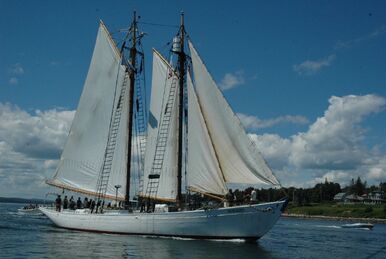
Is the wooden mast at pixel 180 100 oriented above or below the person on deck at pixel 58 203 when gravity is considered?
above

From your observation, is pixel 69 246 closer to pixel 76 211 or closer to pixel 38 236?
pixel 38 236

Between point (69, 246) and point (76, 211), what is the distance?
15.1 m

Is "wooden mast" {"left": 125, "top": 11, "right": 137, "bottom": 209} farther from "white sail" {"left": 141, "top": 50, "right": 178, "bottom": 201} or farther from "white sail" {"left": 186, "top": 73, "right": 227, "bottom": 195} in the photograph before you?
"white sail" {"left": 186, "top": 73, "right": 227, "bottom": 195}

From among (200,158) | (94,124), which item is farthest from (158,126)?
(94,124)

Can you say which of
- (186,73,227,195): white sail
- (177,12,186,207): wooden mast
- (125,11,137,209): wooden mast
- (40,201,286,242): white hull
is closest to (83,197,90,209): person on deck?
(125,11,137,209): wooden mast

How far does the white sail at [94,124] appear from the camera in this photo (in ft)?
172

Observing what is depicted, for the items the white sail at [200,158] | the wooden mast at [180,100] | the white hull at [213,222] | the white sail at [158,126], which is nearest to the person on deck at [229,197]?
the white sail at [200,158]

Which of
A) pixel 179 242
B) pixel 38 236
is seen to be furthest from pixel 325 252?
pixel 38 236

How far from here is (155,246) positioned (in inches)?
1462

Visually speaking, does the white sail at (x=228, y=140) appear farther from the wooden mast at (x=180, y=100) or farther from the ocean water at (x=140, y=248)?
the ocean water at (x=140, y=248)

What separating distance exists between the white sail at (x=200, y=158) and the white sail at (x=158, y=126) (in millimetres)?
2363

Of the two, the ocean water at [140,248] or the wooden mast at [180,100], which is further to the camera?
the wooden mast at [180,100]

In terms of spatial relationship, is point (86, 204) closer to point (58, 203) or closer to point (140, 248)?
point (58, 203)

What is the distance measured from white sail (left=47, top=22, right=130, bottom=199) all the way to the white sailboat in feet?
0.34
